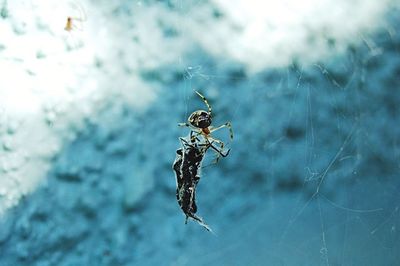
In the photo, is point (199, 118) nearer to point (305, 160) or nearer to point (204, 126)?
point (204, 126)

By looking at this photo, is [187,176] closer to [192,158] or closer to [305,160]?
[192,158]

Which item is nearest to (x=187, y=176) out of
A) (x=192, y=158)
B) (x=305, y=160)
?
(x=192, y=158)

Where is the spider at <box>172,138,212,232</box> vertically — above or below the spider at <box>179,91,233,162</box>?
below

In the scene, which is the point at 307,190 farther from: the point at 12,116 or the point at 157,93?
the point at 12,116

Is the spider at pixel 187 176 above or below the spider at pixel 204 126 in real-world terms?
below

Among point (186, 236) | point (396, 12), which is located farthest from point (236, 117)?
point (396, 12)
